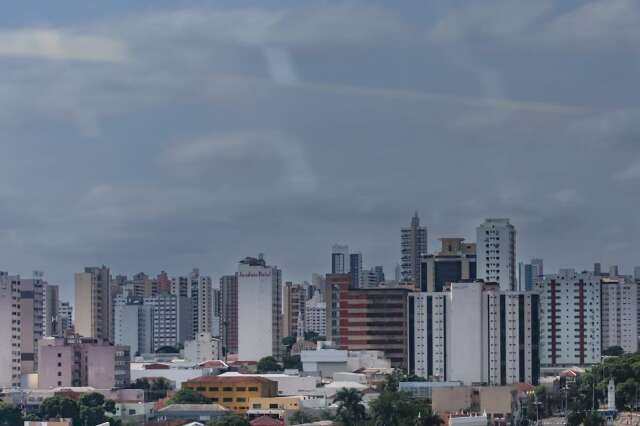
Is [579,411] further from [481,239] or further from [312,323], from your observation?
[312,323]

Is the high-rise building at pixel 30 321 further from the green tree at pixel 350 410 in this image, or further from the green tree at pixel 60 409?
the green tree at pixel 350 410

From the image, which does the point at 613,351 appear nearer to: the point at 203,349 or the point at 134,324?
the point at 203,349

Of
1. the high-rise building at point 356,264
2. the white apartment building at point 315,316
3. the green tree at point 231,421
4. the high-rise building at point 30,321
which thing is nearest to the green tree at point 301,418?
the green tree at point 231,421

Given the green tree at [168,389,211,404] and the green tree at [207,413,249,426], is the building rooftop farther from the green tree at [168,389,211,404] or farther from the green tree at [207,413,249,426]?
the green tree at [207,413,249,426]

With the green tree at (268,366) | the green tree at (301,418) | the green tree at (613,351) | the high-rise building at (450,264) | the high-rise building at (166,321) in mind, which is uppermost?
the high-rise building at (450,264)

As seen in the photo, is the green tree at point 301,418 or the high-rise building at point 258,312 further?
the high-rise building at point 258,312

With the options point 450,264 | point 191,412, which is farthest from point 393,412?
point 450,264

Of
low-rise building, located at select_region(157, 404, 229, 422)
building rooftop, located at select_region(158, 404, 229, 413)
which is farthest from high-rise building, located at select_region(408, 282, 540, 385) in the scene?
low-rise building, located at select_region(157, 404, 229, 422)
